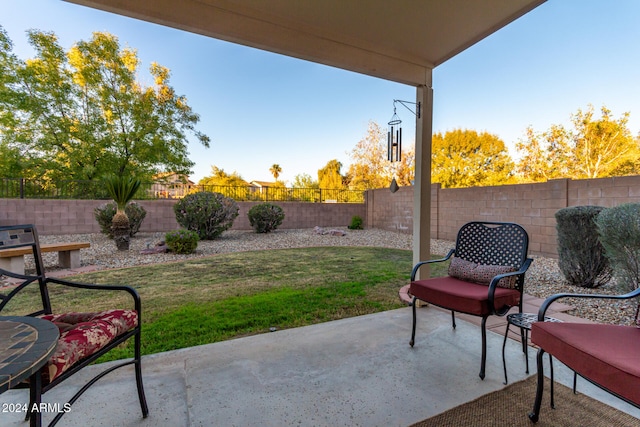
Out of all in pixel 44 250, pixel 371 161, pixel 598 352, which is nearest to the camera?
pixel 598 352

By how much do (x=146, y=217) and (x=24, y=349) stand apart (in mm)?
8931

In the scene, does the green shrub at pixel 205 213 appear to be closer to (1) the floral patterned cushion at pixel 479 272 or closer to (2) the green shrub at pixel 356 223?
(2) the green shrub at pixel 356 223

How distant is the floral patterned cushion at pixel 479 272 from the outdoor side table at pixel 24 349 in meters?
2.22

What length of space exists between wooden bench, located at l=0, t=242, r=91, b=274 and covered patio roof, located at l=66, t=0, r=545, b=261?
3.59 meters

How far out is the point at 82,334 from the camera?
1.15m

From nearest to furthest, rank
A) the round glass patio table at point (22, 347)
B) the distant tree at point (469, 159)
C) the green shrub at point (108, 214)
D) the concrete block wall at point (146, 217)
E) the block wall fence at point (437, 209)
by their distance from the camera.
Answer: the round glass patio table at point (22, 347) → the block wall fence at point (437, 209) → the green shrub at point (108, 214) → the concrete block wall at point (146, 217) → the distant tree at point (469, 159)

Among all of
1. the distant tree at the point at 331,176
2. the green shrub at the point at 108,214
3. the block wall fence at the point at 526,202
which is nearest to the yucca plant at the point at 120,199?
the green shrub at the point at 108,214

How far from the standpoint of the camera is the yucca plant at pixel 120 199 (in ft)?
19.1

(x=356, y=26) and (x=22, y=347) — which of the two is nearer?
(x=22, y=347)

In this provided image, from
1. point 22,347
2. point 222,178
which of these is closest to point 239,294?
point 22,347

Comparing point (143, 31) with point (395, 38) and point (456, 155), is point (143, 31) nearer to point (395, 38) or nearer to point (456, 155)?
point (395, 38)

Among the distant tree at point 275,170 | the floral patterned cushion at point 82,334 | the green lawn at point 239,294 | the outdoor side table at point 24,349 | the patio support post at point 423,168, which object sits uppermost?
the distant tree at point 275,170

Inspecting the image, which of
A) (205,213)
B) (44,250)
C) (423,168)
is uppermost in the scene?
(423,168)

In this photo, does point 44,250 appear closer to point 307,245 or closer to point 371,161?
point 307,245
